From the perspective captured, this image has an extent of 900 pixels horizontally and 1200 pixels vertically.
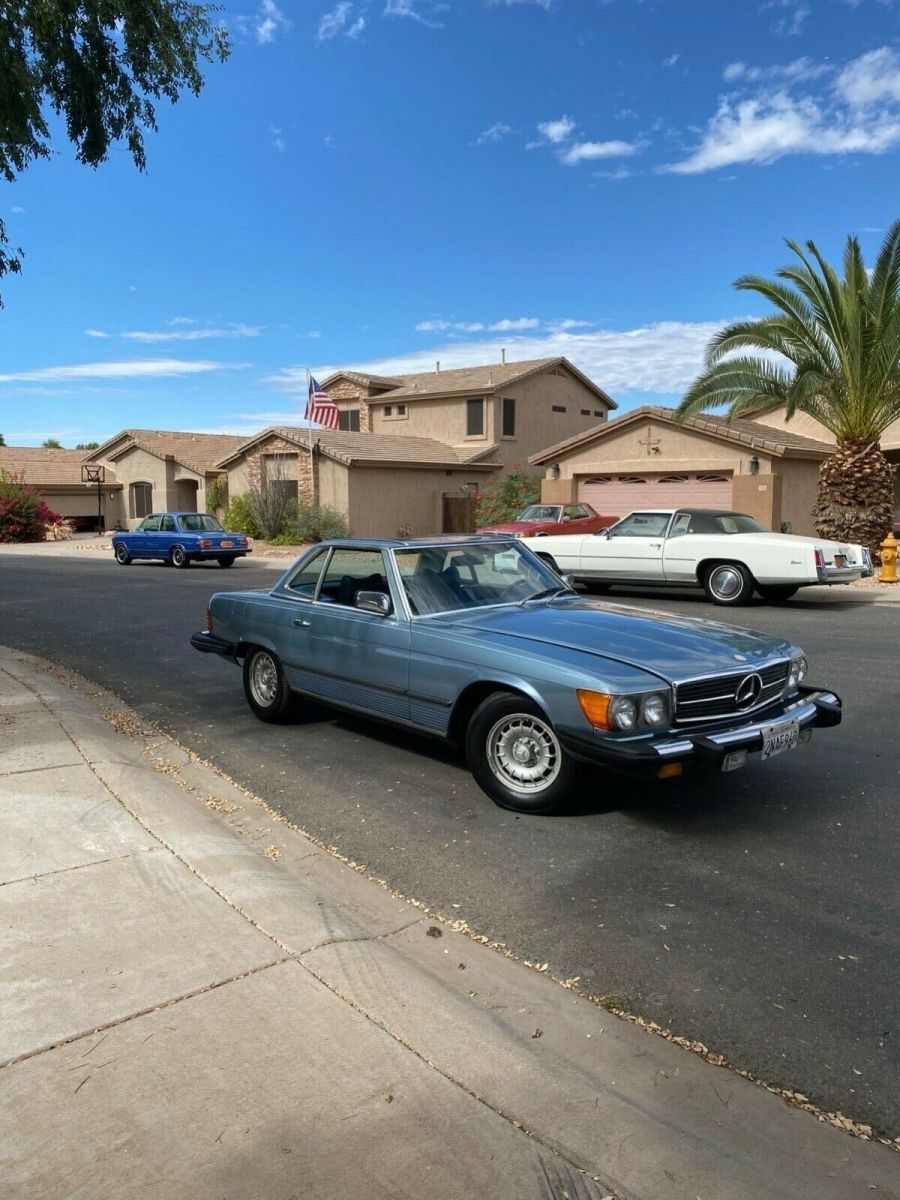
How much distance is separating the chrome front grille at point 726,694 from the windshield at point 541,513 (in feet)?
61.6

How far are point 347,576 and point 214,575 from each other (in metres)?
15.6

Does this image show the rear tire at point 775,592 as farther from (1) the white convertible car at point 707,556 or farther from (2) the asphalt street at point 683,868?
(2) the asphalt street at point 683,868

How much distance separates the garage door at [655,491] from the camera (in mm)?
23578

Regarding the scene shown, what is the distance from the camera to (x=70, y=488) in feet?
147

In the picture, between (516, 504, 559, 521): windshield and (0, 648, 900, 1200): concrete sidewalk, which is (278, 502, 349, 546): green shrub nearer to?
(516, 504, 559, 521): windshield

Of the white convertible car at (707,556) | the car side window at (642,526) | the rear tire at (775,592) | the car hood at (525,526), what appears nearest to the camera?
the white convertible car at (707,556)

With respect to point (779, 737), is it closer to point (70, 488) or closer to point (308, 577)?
point (308, 577)

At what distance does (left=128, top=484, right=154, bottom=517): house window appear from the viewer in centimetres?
4119

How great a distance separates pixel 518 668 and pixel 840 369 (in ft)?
51.1

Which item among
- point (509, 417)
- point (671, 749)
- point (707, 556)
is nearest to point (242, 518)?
point (509, 417)

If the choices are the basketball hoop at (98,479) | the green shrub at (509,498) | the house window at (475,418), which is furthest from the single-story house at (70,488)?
the green shrub at (509,498)

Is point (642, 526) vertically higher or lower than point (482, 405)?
lower

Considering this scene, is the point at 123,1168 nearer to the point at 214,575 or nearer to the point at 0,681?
the point at 0,681

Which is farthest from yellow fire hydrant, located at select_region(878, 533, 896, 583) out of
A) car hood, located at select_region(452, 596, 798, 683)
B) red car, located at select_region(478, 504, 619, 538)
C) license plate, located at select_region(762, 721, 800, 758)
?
license plate, located at select_region(762, 721, 800, 758)
